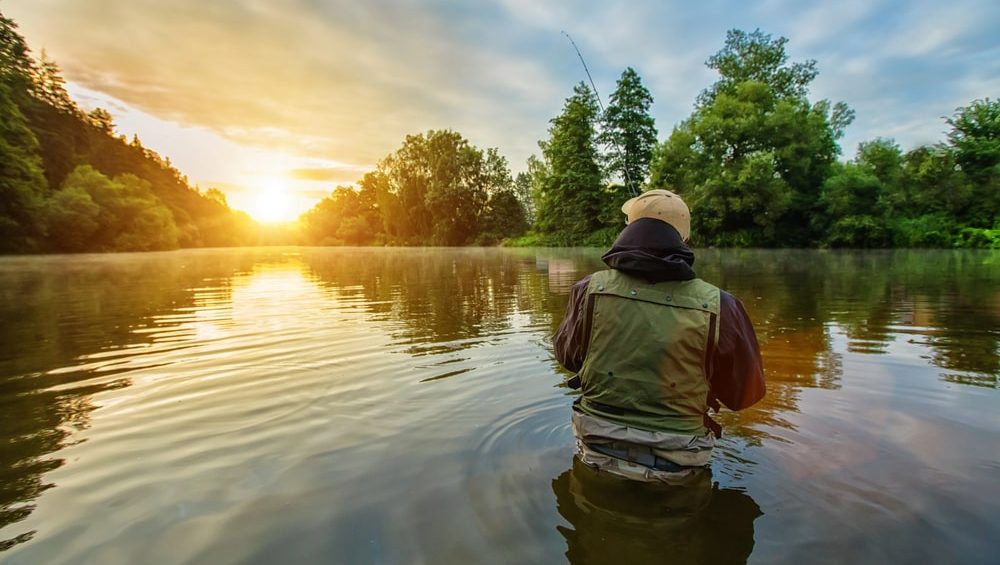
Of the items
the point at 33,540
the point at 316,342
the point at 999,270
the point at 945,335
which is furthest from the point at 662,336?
the point at 999,270

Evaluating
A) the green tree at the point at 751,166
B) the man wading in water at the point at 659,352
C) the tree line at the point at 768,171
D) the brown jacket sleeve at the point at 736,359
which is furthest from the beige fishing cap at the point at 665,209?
the green tree at the point at 751,166

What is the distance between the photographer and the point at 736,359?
2.80 metres

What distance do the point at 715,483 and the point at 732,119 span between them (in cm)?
4552

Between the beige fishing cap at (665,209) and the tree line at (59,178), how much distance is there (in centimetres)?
5158

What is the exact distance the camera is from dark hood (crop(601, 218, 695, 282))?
2705 mm

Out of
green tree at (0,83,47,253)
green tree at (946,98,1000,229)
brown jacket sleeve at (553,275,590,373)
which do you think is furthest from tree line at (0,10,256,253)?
green tree at (946,98,1000,229)

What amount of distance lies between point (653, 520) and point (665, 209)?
1807 millimetres

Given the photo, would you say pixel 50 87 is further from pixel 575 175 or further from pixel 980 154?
pixel 980 154

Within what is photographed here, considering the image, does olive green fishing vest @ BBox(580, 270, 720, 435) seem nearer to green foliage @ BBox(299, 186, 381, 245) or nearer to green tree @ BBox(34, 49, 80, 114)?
green tree @ BBox(34, 49, 80, 114)

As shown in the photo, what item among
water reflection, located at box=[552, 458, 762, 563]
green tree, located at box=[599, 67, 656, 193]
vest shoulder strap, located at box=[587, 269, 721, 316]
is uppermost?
green tree, located at box=[599, 67, 656, 193]

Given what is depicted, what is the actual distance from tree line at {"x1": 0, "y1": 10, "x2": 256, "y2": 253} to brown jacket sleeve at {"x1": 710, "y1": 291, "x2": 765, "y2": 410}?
52171mm

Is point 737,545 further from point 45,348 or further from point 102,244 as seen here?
point 102,244

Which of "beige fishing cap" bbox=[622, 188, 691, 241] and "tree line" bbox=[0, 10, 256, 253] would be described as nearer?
"beige fishing cap" bbox=[622, 188, 691, 241]

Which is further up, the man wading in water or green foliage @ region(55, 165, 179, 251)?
green foliage @ region(55, 165, 179, 251)
